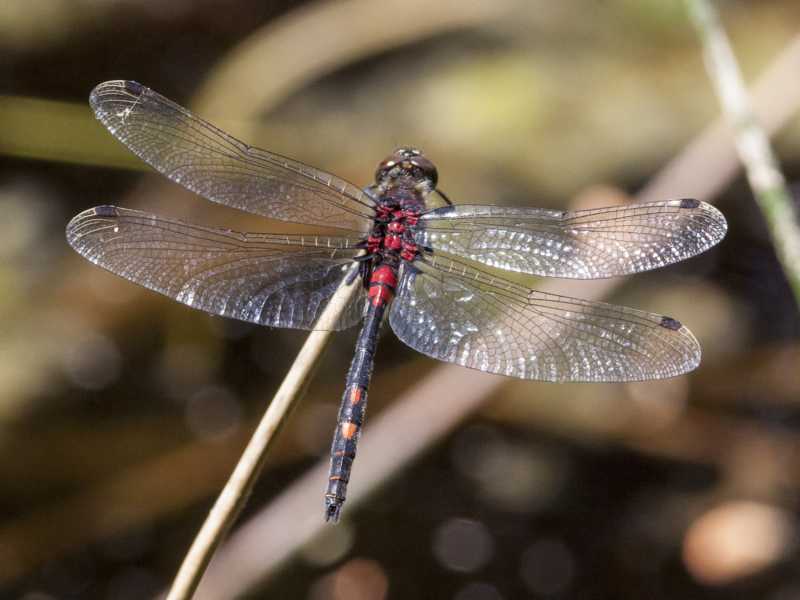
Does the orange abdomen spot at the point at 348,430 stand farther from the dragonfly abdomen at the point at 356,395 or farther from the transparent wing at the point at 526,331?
the transparent wing at the point at 526,331

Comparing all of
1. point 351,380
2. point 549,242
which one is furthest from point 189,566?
point 549,242

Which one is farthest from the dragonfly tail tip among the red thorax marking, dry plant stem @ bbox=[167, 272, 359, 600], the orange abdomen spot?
the red thorax marking

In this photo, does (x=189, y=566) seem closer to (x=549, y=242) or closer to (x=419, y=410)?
(x=549, y=242)

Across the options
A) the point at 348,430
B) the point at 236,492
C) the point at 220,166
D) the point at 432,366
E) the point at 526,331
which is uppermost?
the point at 432,366

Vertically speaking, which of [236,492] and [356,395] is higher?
[356,395]

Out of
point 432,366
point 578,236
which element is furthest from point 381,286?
point 432,366

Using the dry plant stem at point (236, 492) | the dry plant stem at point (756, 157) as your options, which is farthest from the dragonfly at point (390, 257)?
the dry plant stem at point (236, 492)

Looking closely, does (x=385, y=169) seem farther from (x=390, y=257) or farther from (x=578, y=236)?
(x=578, y=236)
